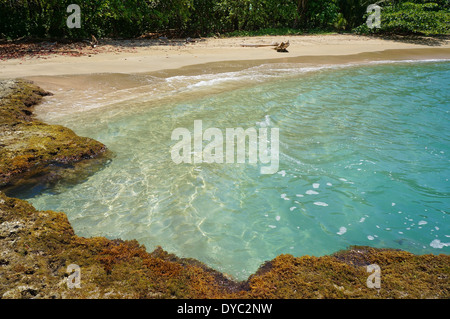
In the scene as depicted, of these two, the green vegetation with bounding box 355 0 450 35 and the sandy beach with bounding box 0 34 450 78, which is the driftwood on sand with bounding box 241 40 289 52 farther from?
the green vegetation with bounding box 355 0 450 35

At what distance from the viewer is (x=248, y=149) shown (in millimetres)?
7195

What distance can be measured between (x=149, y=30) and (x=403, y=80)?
16.9 meters

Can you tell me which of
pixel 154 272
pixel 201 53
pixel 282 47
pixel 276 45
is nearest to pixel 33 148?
pixel 154 272

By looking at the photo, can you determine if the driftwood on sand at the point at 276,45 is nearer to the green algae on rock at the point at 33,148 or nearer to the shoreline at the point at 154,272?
the green algae on rock at the point at 33,148

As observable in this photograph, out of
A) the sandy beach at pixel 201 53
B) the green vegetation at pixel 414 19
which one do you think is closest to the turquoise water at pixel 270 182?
the sandy beach at pixel 201 53

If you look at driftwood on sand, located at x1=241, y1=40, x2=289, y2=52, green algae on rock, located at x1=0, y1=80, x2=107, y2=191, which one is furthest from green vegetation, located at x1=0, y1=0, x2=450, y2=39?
green algae on rock, located at x1=0, y1=80, x2=107, y2=191

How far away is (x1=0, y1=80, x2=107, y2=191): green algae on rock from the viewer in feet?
17.8

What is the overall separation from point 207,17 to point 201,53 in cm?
706

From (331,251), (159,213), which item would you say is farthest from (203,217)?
(331,251)

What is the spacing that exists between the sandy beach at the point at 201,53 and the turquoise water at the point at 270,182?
318 centimetres

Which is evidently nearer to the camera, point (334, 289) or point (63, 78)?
point (334, 289)

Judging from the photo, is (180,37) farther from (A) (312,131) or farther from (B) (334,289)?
(B) (334,289)

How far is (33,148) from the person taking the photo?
580cm

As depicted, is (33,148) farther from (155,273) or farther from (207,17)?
(207,17)
